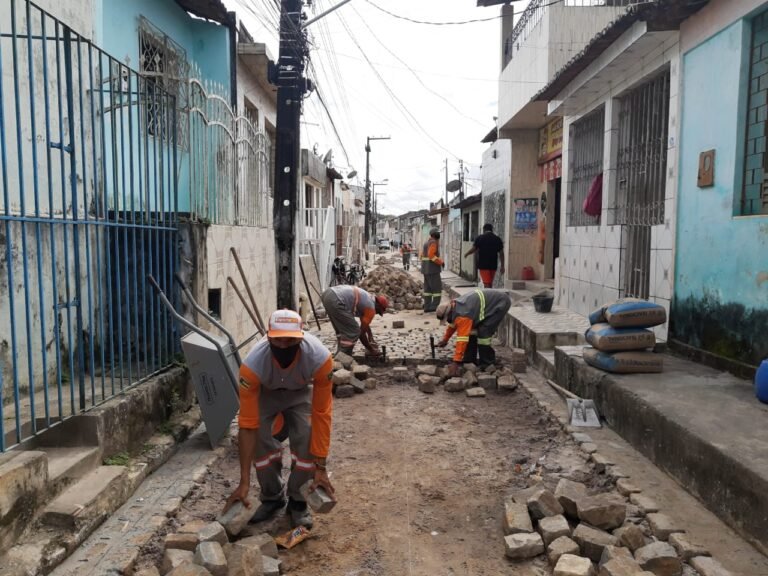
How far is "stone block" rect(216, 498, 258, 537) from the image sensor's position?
134 inches

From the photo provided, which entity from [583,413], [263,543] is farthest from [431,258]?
[263,543]

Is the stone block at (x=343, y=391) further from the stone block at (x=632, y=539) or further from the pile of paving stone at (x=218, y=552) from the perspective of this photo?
the stone block at (x=632, y=539)

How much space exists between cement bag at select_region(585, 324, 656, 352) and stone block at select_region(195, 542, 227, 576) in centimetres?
375

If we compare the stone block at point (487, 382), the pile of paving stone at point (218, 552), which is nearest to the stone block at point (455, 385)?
the stone block at point (487, 382)

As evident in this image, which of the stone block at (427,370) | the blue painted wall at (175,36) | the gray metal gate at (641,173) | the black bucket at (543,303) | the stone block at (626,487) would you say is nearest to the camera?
the stone block at (626,487)

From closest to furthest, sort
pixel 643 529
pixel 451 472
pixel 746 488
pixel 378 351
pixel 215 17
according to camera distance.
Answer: pixel 746 488
pixel 643 529
pixel 451 472
pixel 378 351
pixel 215 17

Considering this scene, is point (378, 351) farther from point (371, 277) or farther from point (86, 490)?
point (371, 277)

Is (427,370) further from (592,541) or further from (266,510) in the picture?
(592,541)

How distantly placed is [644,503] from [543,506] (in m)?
0.65

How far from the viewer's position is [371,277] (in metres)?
18.7

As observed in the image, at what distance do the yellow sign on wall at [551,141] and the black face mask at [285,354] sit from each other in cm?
977

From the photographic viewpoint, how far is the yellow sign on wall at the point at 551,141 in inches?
477

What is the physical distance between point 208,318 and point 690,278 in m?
4.59

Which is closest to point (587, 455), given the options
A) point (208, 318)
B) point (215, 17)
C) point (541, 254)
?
point (208, 318)
